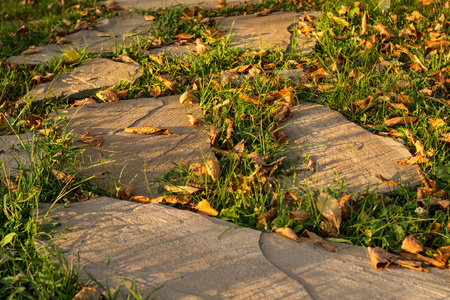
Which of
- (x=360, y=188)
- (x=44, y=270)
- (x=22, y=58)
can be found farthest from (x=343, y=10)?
(x=44, y=270)

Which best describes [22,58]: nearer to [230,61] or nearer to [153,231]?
A: [230,61]

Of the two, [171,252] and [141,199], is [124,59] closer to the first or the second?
[141,199]

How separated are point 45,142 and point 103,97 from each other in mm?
716

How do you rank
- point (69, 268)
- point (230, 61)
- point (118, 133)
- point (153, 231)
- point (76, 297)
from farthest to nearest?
point (230, 61), point (118, 133), point (153, 231), point (69, 268), point (76, 297)

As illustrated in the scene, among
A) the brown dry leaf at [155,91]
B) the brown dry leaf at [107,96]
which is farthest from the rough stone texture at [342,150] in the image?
the brown dry leaf at [107,96]

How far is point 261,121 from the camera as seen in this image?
258 cm

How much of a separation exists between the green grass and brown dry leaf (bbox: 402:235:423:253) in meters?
0.05

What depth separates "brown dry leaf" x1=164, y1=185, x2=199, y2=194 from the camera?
223 cm

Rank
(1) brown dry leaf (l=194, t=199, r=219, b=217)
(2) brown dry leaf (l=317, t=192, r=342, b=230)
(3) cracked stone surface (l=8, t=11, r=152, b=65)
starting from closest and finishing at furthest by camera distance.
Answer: (2) brown dry leaf (l=317, t=192, r=342, b=230) → (1) brown dry leaf (l=194, t=199, r=219, b=217) → (3) cracked stone surface (l=8, t=11, r=152, b=65)

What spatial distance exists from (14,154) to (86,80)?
101 centimetres

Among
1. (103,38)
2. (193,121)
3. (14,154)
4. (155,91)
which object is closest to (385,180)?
(193,121)

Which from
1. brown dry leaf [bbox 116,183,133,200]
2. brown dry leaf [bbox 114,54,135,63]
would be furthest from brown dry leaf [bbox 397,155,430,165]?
brown dry leaf [bbox 114,54,135,63]

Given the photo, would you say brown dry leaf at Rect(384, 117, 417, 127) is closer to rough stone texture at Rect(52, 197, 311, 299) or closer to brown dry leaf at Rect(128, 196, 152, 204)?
rough stone texture at Rect(52, 197, 311, 299)

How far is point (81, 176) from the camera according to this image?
2.33 metres
